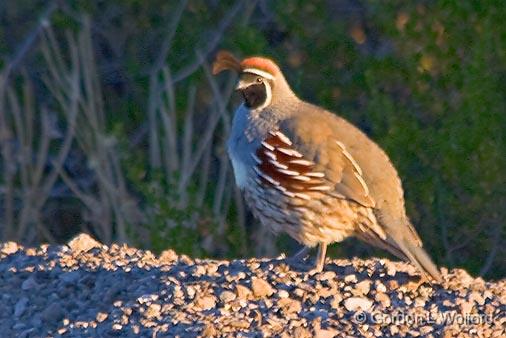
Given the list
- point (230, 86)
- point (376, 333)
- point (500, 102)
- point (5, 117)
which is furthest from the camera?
point (5, 117)

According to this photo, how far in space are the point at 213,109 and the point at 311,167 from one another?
350 cm

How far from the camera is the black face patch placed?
21.9 ft

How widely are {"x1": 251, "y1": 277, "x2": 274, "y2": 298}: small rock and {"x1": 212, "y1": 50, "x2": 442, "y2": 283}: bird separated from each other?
0.46m

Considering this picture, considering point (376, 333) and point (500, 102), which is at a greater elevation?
point (500, 102)

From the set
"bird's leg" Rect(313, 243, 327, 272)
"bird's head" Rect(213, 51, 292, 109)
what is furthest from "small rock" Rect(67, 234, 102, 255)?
"bird's leg" Rect(313, 243, 327, 272)

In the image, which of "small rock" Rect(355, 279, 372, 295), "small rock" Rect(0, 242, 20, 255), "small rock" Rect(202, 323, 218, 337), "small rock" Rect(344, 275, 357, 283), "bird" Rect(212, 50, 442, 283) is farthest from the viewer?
"small rock" Rect(0, 242, 20, 255)

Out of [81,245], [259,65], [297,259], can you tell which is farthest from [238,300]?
[259,65]

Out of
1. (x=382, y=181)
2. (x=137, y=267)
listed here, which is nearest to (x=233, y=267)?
(x=137, y=267)

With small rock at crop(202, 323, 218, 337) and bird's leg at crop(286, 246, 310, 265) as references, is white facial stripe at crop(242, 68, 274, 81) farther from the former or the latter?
small rock at crop(202, 323, 218, 337)

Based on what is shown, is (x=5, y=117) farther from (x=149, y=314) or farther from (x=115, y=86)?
(x=149, y=314)

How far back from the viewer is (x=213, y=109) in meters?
9.64

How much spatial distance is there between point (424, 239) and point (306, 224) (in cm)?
252

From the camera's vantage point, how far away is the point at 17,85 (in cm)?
1057

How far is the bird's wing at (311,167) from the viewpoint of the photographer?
20.2ft
